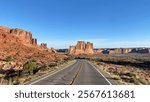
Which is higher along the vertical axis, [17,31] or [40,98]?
[17,31]

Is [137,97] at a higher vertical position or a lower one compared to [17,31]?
lower

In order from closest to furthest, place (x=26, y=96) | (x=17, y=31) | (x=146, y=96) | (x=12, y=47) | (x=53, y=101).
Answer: (x=53, y=101), (x=26, y=96), (x=146, y=96), (x=12, y=47), (x=17, y=31)

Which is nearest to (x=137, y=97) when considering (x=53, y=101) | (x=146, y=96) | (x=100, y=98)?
(x=146, y=96)

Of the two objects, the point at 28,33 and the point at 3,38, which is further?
the point at 28,33

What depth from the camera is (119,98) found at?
1201cm

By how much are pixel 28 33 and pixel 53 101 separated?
14975 centimetres

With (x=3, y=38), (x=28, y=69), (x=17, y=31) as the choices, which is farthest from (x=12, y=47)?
(x=28, y=69)

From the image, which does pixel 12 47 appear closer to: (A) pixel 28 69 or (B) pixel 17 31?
(B) pixel 17 31

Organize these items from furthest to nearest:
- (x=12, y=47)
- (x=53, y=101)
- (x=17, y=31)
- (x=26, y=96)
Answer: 1. (x=17, y=31)
2. (x=12, y=47)
3. (x=26, y=96)
4. (x=53, y=101)

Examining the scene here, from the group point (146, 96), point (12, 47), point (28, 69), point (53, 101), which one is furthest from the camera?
point (12, 47)

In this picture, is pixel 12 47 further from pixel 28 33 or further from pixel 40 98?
pixel 40 98

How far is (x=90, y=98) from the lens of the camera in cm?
1196

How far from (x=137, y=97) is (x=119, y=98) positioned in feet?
3.91

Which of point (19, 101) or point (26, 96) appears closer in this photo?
point (19, 101)
